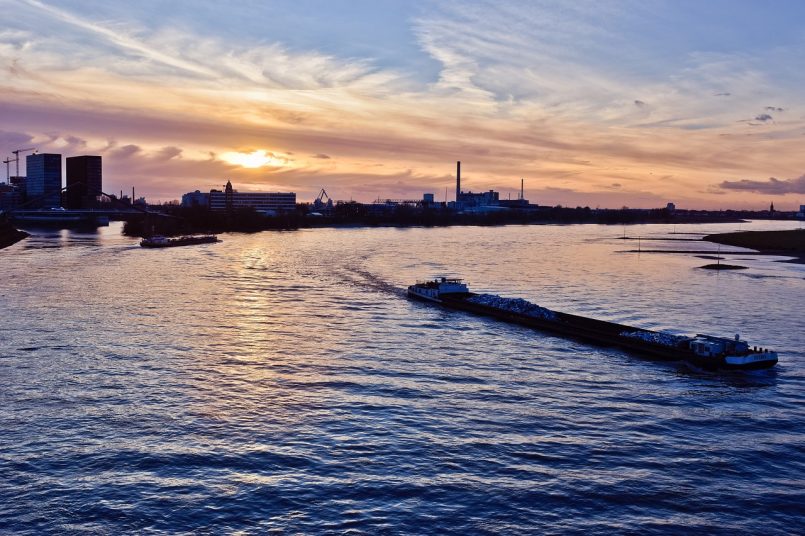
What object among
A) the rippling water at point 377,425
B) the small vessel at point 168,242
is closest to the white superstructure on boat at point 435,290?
the rippling water at point 377,425

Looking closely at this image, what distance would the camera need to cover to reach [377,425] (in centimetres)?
3167

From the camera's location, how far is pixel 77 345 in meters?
47.7

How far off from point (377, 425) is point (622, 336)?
25.5 m

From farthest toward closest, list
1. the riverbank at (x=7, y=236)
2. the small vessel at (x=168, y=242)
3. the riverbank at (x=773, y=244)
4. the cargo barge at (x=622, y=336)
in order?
the riverbank at (x=7, y=236), the small vessel at (x=168, y=242), the riverbank at (x=773, y=244), the cargo barge at (x=622, y=336)

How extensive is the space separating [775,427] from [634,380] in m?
9.38

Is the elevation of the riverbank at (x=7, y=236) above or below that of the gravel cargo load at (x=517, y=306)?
above

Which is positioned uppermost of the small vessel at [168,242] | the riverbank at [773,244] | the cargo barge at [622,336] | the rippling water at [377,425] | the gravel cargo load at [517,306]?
the riverbank at [773,244]

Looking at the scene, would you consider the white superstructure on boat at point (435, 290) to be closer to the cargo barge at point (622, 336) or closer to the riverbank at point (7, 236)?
the cargo barge at point (622, 336)

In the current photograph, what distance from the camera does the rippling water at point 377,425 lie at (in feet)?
77.7

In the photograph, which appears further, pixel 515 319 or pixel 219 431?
pixel 515 319

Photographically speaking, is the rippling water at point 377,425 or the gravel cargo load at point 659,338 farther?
the gravel cargo load at point 659,338

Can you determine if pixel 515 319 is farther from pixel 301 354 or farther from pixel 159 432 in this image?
pixel 159 432

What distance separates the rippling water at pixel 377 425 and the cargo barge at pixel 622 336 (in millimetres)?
1200

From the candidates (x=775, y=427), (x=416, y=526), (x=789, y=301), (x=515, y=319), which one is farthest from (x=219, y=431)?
(x=789, y=301)
